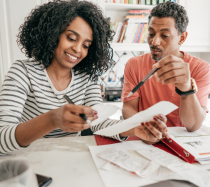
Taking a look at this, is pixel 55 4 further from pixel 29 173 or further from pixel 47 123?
pixel 29 173

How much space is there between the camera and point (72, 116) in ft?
1.74

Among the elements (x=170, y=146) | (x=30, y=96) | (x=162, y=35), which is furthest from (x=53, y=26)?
(x=170, y=146)

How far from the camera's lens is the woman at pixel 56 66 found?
2.66 ft

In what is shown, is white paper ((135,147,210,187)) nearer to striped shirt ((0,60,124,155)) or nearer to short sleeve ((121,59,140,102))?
striped shirt ((0,60,124,155))

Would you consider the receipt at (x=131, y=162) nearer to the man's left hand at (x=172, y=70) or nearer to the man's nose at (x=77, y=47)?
the man's left hand at (x=172, y=70)

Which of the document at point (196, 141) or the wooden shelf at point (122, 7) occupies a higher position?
the wooden shelf at point (122, 7)

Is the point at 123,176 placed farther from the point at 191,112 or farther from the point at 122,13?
the point at 122,13

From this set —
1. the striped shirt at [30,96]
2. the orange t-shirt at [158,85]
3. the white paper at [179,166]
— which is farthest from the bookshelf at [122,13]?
the white paper at [179,166]

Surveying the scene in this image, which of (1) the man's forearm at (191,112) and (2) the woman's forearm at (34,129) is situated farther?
(1) the man's forearm at (191,112)

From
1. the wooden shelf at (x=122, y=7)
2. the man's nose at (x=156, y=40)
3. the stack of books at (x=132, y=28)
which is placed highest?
the wooden shelf at (x=122, y=7)

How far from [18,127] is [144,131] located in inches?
19.4

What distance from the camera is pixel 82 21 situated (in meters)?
0.97

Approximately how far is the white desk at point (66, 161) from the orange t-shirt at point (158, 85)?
583 millimetres

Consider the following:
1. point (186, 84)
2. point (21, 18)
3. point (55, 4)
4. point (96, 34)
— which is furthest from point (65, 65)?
point (21, 18)
